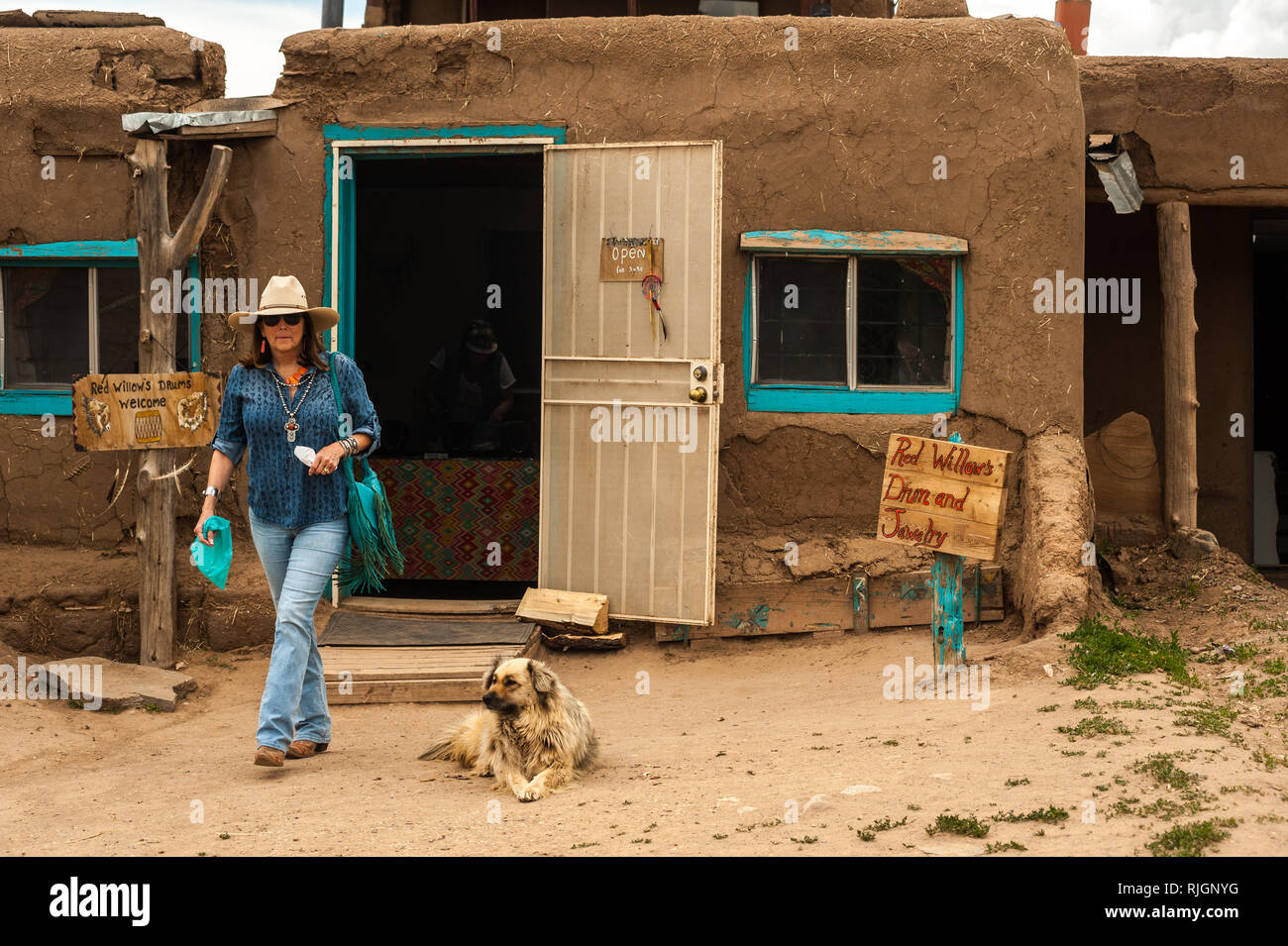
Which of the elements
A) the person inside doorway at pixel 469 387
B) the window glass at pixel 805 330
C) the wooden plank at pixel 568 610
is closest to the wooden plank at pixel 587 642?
the wooden plank at pixel 568 610

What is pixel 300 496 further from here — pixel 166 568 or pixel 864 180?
pixel 864 180

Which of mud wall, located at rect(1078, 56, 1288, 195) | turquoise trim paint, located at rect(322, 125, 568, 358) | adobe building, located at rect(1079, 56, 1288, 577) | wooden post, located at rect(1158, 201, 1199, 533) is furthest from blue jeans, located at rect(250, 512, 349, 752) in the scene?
mud wall, located at rect(1078, 56, 1288, 195)

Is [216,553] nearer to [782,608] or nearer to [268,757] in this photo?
[268,757]

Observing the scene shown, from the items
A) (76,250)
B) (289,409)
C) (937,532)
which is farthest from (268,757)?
(76,250)

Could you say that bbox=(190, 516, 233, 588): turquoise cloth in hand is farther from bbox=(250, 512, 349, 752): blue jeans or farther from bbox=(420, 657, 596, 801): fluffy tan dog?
bbox=(420, 657, 596, 801): fluffy tan dog

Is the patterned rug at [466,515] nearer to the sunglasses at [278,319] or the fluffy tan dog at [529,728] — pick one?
the sunglasses at [278,319]

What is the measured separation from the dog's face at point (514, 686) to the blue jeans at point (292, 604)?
0.82 m

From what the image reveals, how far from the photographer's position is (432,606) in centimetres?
827

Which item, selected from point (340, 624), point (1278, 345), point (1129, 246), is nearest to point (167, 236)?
point (340, 624)

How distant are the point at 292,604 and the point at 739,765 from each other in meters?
1.96

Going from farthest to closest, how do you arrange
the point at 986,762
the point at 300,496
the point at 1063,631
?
the point at 1063,631 → the point at 300,496 → the point at 986,762

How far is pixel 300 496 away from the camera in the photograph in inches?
219

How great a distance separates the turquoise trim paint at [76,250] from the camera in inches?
329

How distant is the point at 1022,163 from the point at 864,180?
95 cm
